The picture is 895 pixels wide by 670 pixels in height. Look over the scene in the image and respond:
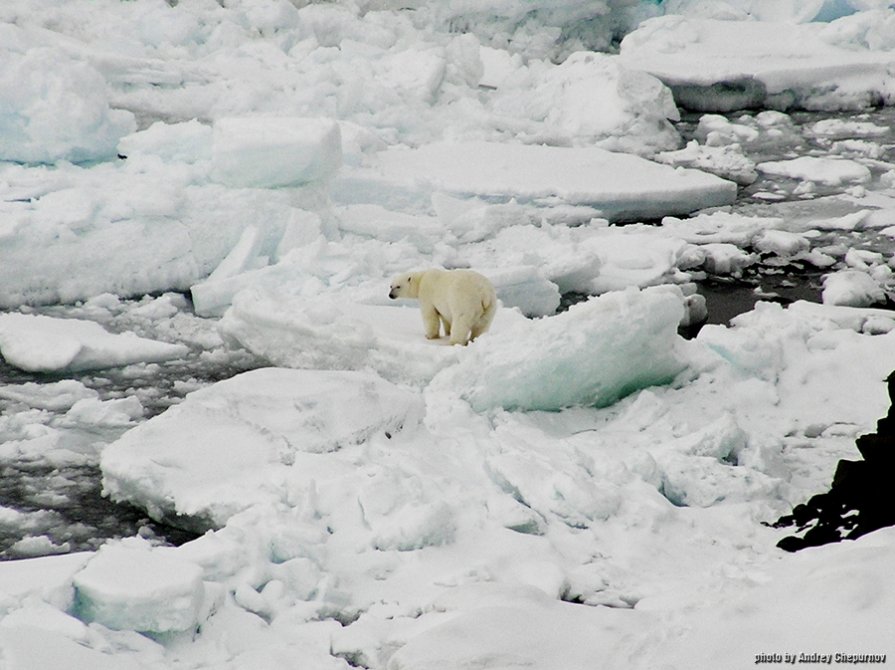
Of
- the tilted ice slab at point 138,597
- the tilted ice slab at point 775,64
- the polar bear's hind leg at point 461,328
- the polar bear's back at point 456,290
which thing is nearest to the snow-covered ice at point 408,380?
the tilted ice slab at point 138,597

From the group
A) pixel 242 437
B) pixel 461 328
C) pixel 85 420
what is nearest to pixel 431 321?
pixel 461 328

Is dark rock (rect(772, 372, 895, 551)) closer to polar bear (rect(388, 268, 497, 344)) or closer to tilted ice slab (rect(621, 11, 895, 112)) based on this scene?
polar bear (rect(388, 268, 497, 344))

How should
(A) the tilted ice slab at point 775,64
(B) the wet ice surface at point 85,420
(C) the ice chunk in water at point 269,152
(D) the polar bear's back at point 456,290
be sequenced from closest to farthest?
(B) the wet ice surface at point 85,420 → (D) the polar bear's back at point 456,290 → (C) the ice chunk in water at point 269,152 → (A) the tilted ice slab at point 775,64

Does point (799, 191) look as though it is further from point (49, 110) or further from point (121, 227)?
point (49, 110)

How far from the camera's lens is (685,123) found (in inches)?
513

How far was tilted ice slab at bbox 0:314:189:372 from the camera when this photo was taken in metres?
5.82

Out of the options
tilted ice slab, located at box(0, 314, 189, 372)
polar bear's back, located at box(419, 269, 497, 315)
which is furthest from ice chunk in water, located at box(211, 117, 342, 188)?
polar bear's back, located at box(419, 269, 497, 315)

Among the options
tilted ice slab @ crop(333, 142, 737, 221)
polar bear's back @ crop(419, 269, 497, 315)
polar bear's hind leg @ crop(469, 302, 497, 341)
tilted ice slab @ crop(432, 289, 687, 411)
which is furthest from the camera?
tilted ice slab @ crop(333, 142, 737, 221)

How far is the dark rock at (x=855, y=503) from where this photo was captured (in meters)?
3.86

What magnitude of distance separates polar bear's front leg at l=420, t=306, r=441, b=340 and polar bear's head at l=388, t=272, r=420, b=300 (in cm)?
18

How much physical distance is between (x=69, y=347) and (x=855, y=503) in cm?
384

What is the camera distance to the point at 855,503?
4.04 metres

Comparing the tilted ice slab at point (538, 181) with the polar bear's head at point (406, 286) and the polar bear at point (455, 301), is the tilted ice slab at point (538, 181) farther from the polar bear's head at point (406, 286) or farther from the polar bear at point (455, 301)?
the polar bear at point (455, 301)

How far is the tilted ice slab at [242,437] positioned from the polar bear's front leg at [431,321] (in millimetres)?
838
